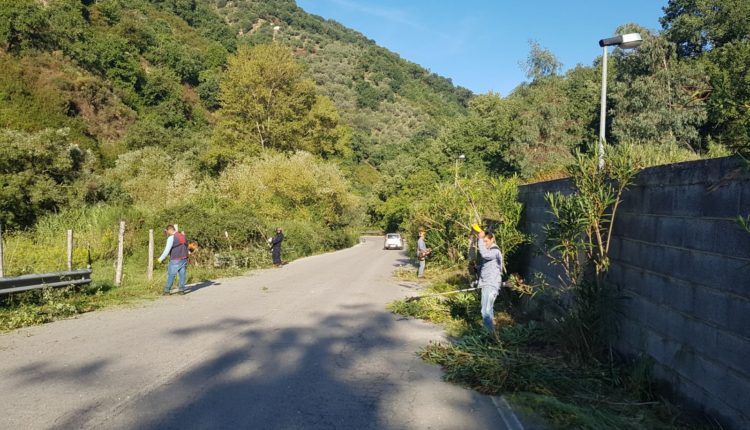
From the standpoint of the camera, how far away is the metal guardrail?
8992 millimetres

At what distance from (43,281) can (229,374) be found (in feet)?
20.1

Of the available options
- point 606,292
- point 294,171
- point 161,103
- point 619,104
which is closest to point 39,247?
point 606,292

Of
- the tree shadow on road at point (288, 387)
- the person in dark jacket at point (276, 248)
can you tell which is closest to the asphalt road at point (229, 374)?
the tree shadow on road at point (288, 387)

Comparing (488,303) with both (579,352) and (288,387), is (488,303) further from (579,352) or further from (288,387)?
(288,387)

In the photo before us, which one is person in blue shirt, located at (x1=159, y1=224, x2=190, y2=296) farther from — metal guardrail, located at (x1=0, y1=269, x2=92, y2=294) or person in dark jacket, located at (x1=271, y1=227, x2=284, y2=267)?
person in dark jacket, located at (x1=271, y1=227, x2=284, y2=267)

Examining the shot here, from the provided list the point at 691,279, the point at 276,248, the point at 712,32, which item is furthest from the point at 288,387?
the point at 712,32

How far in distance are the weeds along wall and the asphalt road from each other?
1.83 metres

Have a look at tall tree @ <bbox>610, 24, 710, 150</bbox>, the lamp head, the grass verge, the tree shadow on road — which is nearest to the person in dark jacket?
the grass verge

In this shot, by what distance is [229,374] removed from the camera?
590 cm

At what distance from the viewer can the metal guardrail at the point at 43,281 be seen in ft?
29.5

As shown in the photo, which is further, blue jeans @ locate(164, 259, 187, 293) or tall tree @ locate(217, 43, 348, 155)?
tall tree @ locate(217, 43, 348, 155)

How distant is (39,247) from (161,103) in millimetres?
52904

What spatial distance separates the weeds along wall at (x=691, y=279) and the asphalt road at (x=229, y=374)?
1.83m

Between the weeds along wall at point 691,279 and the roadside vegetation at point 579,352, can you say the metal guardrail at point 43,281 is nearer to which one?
the roadside vegetation at point 579,352
